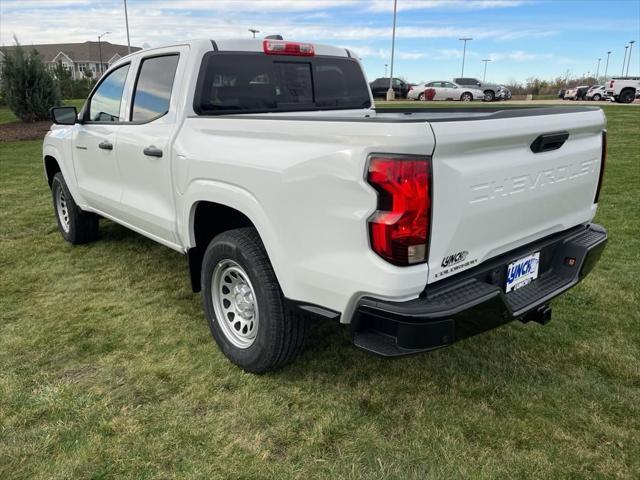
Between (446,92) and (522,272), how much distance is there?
32.9 m

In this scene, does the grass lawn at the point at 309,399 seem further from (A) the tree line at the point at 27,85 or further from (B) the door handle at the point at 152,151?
(A) the tree line at the point at 27,85

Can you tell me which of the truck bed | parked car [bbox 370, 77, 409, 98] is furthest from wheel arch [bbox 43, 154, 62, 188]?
parked car [bbox 370, 77, 409, 98]

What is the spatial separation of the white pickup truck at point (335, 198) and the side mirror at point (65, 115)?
32.1 inches

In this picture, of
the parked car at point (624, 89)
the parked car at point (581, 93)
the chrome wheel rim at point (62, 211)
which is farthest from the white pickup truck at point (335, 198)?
the parked car at point (581, 93)

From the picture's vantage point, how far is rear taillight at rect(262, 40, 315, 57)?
380 cm

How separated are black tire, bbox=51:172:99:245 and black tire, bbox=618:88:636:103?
32169 mm

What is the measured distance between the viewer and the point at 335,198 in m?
2.26

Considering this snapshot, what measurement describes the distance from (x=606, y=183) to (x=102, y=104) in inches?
289

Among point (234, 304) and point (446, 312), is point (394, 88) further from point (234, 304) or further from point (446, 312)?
point (446, 312)

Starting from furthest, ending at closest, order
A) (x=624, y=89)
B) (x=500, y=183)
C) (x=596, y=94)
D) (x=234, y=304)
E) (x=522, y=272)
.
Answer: (x=596, y=94), (x=624, y=89), (x=234, y=304), (x=522, y=272), (x=500, y=183)

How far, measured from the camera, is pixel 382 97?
37.0 meters

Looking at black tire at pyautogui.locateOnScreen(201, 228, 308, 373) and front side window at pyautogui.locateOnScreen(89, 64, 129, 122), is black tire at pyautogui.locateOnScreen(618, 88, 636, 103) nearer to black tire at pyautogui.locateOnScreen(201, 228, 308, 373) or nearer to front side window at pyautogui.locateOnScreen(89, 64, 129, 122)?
front side window at pyautogui.locateOnScreen(89, 64, 129, 122)

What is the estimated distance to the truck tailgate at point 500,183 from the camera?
7.16ft

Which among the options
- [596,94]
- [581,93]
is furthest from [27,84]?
[581,93]
